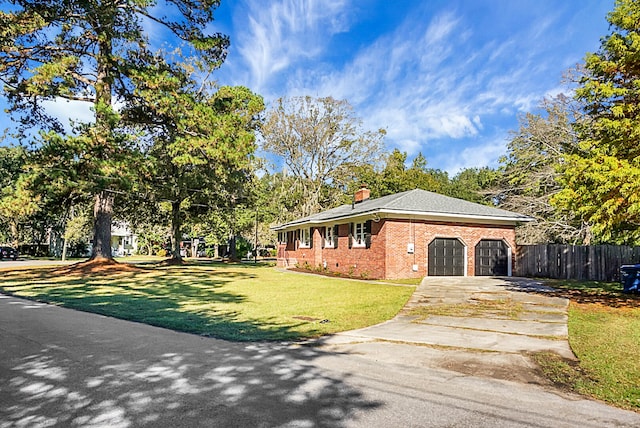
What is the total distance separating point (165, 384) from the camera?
401 cm

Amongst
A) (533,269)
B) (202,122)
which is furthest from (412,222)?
(202,122)

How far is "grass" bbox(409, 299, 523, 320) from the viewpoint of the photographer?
9008mm

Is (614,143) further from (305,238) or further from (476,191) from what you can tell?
(476,191)

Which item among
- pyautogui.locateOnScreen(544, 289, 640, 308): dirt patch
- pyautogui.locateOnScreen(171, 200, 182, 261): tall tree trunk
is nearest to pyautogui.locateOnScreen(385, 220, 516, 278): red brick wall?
pyautogui.locateOnScreen(544, 289, 640, 308): dirt patch

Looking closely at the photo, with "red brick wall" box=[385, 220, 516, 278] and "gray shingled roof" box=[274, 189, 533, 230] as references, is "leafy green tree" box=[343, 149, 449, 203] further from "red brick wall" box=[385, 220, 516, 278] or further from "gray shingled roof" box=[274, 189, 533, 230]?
"red brick wall" box=[385, 220, 516, 278]

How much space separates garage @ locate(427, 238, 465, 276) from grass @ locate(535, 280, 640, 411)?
9244 mm

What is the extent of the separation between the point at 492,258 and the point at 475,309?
11.8 metres

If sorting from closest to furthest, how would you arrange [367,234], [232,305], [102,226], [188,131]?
[232,305] → [188,131] → [367,234] → [102,226]

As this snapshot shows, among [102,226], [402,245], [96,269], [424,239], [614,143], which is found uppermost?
[614,143]

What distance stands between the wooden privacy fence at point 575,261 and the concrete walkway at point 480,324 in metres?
8.42

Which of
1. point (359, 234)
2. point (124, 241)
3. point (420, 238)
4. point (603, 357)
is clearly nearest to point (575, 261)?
point (420, 238)

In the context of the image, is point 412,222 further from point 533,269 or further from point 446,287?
point 533,269

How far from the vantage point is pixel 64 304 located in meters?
9.77

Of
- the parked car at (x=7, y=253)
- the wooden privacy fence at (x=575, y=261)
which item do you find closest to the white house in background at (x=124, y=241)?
the parked car at (x=7, y=253)
